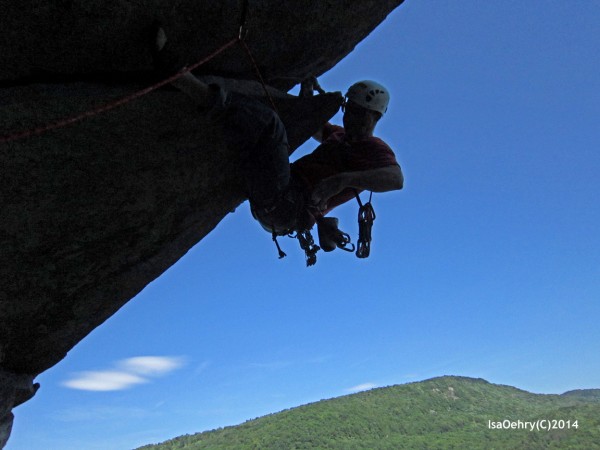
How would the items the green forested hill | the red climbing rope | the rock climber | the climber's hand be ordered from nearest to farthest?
the red climbing rope → the rock climber → the climber's hand → the green forested hill

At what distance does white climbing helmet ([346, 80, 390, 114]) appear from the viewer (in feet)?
17.5

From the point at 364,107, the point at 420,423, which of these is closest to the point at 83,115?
the point at 364,107

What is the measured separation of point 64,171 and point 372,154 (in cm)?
290

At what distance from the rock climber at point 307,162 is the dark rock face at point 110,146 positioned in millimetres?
300

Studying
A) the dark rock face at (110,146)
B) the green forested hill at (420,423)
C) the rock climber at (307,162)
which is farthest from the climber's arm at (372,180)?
the green forested hill at (420,423)

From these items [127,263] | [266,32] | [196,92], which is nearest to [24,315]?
[127,263]

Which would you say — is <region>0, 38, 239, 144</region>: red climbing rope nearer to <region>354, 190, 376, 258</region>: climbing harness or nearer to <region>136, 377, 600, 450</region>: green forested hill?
<region>354, 190, 376, 258</region>: climbing harness

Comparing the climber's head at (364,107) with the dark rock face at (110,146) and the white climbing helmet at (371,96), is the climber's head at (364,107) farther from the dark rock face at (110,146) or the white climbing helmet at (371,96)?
the dark rock face at (110,146)

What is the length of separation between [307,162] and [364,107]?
86cm

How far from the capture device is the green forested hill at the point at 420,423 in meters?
108

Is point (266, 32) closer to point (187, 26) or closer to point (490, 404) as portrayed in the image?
point (187, 26)

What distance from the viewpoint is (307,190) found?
5367 millimetres

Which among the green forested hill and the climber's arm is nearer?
A: the climber's arm

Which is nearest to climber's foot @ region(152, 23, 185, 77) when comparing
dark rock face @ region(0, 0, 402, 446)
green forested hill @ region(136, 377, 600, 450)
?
dark rock face @ region(0, 0, 402, 446)
